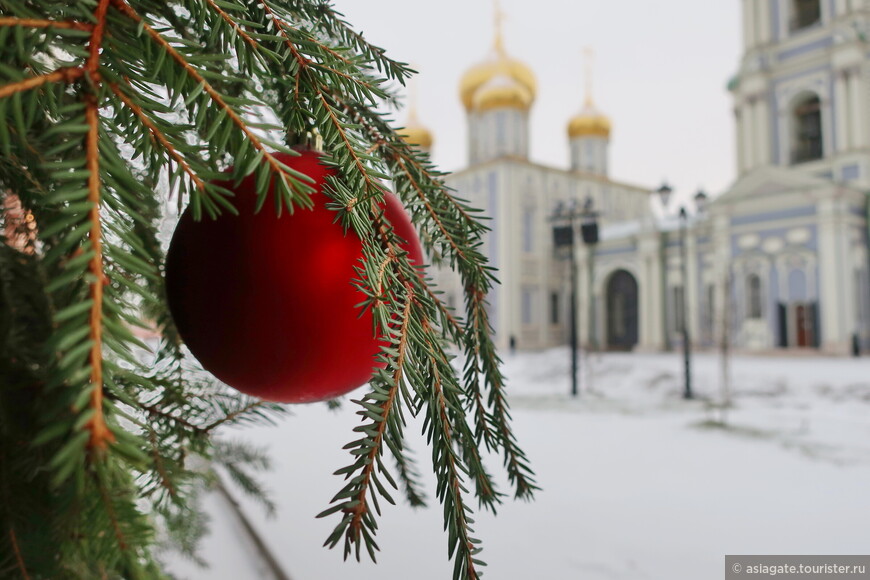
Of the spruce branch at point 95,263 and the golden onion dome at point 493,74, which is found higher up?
the golden onion dome at point 493,74

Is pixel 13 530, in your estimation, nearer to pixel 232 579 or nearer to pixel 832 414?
pixel 232 579

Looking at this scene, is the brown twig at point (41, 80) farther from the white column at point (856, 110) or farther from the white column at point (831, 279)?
the white column at point (831, 279)

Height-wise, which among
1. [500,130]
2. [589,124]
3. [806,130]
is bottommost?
[806,130]

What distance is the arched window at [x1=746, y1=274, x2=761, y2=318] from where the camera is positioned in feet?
12.7

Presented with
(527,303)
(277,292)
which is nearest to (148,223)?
(277,292)

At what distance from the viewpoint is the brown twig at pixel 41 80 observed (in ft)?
0.27

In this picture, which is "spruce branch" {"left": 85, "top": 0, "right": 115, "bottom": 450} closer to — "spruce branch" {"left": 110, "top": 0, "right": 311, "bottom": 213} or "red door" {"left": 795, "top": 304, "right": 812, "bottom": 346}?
"spruce branch" {"left": 110, "top": 0, "right": 311, "bottom": 213}

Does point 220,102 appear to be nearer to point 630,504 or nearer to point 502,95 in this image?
point 630,504

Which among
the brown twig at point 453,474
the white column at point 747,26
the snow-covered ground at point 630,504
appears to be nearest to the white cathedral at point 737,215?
the white column at point 747,26

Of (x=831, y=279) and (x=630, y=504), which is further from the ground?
(x=831, y=279)

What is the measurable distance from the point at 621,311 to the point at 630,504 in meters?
5.36

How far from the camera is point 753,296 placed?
393 cm

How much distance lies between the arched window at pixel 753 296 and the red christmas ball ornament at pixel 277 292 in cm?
444

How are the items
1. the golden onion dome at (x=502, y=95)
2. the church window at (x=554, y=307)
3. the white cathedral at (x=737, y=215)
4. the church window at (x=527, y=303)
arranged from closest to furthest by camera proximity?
1. the white cathedral at (x=737, y=215)
2. the church window at (x=527, y=303)
3. the church window at (x=554, y=307)
4. the golden onion dome at (x=502, y=95)
